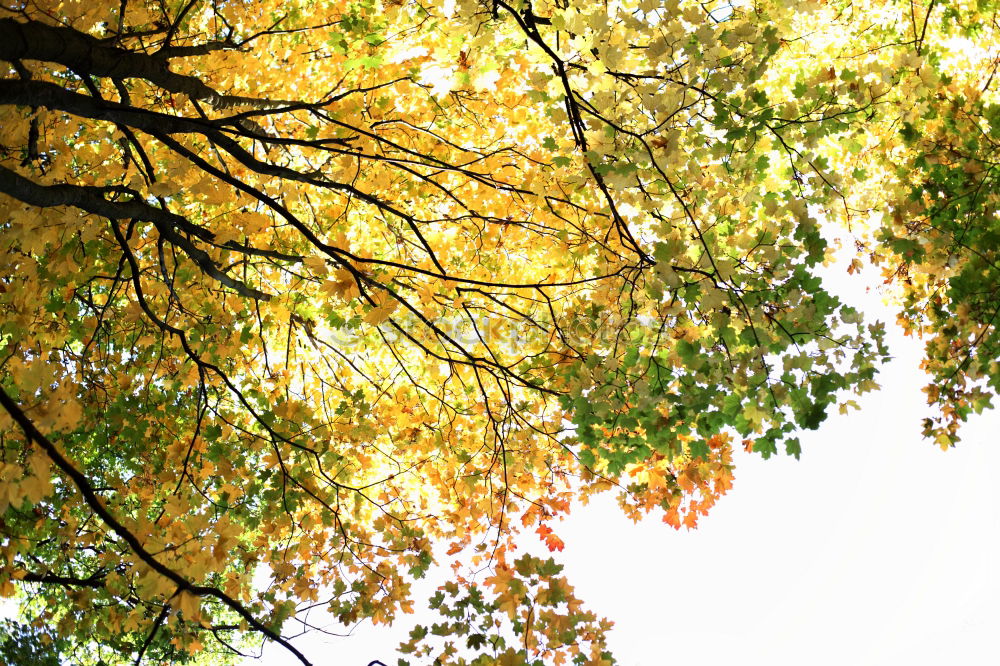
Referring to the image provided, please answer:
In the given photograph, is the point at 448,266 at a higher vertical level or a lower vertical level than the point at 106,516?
higher

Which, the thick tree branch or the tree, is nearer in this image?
the thick tree branch

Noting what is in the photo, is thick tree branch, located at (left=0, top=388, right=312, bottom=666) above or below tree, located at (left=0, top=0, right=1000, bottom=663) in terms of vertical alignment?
below

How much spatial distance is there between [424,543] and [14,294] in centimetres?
387

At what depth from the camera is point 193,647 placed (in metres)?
4.99

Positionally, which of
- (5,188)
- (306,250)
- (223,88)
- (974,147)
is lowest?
(5,188)

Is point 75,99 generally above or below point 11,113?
below

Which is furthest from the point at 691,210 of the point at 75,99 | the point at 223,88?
the point at 223,88

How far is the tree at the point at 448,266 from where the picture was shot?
4.07 metres

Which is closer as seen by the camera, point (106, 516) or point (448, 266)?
point (106, 516)

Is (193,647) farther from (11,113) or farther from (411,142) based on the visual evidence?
(411,142)

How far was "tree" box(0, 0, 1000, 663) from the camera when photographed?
407cm

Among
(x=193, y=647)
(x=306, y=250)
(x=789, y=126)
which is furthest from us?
(x=306, y=250)

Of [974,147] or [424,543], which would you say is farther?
[424,543]

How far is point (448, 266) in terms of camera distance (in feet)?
26.9
